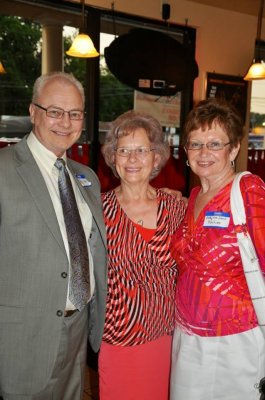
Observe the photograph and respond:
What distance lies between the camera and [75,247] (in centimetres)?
176

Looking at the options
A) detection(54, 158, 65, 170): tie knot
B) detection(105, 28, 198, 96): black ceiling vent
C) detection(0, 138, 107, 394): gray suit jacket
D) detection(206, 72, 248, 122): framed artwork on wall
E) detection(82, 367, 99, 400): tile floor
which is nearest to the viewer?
detection(0, 138, 107, 394): gray suit jacket

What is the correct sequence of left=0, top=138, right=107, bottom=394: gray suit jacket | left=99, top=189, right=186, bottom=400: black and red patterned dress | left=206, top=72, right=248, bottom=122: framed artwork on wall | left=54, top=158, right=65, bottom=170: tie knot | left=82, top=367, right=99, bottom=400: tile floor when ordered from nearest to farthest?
left=0, top=138, right=107, bottom=394: gray suit jacket → left=54, top=158, right=65, bottom=170: tie knot → left=99, top=189, right=186, bottom=400: black and red patterned dress → left=82, top=367, right=99, bottom=400: tile floor → left=206, top=72, right=248, bottom=122: framed artwork on wall

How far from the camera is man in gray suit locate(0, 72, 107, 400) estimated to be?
1.64 m

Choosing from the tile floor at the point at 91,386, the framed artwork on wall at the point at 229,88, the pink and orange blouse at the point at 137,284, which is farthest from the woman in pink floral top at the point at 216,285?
the framed artwork on wall at the point at 229,88

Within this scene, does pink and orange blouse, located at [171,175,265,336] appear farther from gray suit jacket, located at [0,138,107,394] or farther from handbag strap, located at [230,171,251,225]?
gray suit jacket, located at [0,138,107,394]

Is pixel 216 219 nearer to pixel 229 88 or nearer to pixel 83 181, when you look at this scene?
pixel 83 181

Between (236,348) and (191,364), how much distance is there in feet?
0.66

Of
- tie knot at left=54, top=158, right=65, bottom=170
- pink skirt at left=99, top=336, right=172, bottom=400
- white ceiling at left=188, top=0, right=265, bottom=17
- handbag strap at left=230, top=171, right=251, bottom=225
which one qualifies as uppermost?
white ceiling at left=188, top=0, right=265, bottom=17

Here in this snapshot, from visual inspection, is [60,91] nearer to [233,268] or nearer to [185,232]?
[185,232]

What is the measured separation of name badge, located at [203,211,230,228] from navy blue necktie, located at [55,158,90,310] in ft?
1.66

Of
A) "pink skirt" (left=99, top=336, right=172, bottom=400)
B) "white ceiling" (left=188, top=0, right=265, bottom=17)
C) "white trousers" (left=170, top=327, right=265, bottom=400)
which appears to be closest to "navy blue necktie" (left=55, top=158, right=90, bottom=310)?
Answer: "pink skirt" (left=99, top=336, right=172, bottom=400)

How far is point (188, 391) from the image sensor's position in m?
1.83

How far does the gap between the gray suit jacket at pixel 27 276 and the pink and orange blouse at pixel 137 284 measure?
319mm

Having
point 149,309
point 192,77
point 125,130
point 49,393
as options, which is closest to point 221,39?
point 192,77
